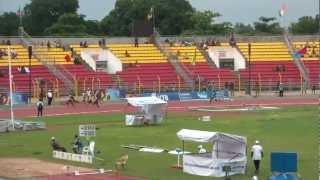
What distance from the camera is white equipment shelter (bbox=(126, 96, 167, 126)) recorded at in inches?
1842

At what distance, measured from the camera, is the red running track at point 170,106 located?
59500mm

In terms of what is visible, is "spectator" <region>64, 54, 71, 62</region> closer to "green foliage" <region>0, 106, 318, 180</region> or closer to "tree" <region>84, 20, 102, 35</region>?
"green foliage" <region>0, 106, 318, 180</region>

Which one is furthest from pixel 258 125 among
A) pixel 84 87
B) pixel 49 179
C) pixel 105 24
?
pixel 105 24

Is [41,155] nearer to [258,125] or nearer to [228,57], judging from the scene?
[258,125]

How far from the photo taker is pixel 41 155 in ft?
109

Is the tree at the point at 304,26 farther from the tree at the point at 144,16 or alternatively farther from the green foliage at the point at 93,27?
the green foliage at the point at 93,27

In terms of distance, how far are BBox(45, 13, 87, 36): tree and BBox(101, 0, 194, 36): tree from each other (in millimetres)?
5981

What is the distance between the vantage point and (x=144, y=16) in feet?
397

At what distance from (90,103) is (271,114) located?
19056 millimetres

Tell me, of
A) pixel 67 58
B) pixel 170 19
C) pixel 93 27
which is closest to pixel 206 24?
pixel 170 19

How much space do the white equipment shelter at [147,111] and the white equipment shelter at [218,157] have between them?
18839 mm

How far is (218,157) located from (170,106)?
3806 centimetres

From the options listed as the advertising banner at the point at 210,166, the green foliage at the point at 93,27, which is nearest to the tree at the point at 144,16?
the green foliage at the point at 93,27

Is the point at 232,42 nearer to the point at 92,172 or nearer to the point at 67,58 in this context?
the point at 67,58
